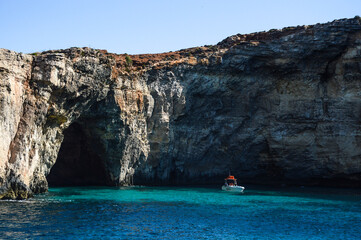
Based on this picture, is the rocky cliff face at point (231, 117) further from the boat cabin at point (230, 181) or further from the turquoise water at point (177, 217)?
the turquoise water at point (177, 217)

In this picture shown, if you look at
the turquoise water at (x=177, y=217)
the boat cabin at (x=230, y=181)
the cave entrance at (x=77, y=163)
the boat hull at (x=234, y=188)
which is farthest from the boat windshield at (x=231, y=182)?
the cave entrance at (x=77, y=163)

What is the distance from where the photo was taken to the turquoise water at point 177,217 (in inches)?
962

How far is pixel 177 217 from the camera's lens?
2994cm

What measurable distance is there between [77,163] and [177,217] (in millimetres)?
28339

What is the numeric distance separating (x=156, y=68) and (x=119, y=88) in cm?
668

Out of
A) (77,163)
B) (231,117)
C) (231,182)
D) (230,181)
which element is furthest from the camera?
(231,117)

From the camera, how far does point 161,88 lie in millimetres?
Answer: 53875

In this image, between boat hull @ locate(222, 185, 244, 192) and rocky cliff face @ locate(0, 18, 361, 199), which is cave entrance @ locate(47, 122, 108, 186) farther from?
boat hull @ locate(222, 185, 244, 192)

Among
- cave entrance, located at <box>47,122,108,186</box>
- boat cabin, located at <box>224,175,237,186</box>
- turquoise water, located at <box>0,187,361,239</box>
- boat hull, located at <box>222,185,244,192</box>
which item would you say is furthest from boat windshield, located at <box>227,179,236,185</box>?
cave entrance, located at <box>47,122,108,186</box>

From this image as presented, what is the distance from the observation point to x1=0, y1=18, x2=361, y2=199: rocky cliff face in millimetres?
51438

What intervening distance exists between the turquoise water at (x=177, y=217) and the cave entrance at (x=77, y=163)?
11.2 metres

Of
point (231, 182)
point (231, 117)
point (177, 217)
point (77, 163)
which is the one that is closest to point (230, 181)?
point (231, 182)

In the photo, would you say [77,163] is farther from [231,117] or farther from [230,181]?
[231,117]

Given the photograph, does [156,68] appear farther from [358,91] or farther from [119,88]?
[358,91]
